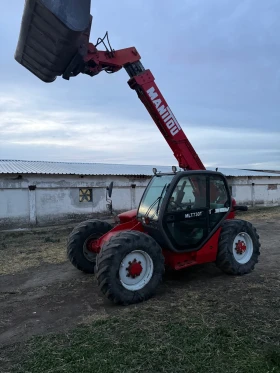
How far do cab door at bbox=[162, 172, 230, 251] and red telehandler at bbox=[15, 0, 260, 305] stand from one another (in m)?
0.02

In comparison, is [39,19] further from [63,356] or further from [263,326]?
[263,326]

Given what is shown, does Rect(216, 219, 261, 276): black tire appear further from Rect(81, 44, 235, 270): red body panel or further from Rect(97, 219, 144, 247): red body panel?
Rect(97, 219, 144, 247): red body panel

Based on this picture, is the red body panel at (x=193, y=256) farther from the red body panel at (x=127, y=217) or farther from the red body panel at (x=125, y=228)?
the red body panel at (x=127, y=217)

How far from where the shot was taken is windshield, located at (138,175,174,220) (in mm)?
5391

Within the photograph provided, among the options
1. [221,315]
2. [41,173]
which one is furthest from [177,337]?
[41,173]

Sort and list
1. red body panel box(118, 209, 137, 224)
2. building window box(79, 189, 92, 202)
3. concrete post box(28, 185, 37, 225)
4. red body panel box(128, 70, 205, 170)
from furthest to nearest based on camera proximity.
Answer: building window box(79, 189, 92, 202) < concrete post box(28, 185, 37, 225) < red body panel box(128, 70, 205, 170) < red body panel box(118, 209, 137, 224)

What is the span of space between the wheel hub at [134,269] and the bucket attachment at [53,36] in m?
3.28

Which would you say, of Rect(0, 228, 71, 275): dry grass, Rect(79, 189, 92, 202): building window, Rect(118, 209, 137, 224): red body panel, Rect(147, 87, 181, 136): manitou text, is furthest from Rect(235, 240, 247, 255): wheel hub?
Rect(79, 189, 92, 202): building window

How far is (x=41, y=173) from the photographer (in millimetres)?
13695

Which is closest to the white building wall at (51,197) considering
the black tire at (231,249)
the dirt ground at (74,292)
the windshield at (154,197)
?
the dirt ground at (74,292)

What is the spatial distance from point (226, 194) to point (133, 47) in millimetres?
3309

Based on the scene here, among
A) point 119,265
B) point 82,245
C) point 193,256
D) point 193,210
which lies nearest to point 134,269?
point 119,265

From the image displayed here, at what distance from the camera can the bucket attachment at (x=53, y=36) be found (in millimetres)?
4215

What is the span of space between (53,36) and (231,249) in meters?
4.47
